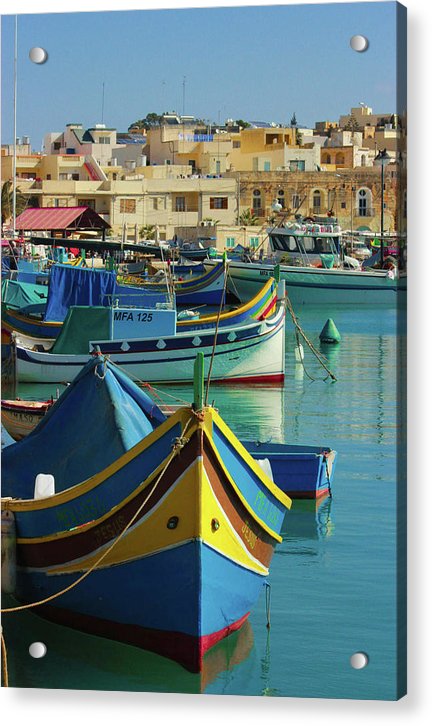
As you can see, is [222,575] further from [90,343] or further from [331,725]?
[90,343]

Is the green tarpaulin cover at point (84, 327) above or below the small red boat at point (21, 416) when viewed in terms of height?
above

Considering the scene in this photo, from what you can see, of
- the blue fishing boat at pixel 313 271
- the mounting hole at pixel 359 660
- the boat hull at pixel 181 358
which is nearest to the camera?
the mounting hole at pixel 359 660

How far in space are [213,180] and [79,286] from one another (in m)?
24.7

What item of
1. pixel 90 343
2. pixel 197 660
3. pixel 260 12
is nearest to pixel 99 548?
pixel 197 660

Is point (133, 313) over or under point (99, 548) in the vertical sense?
Answer: over

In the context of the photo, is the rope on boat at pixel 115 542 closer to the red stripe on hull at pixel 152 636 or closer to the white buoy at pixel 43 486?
the red stripe on hull at pixel 152 636

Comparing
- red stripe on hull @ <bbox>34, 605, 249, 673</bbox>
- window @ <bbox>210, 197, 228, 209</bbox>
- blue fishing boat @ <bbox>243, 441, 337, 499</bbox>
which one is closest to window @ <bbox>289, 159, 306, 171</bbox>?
window @ <bbox>210, 197, 228, 209</bbox>

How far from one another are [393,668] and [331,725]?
0.29m

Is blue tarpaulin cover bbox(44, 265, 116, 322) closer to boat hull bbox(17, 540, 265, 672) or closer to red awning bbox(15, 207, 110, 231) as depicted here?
red awning bbox(15, 207, 110, 231)

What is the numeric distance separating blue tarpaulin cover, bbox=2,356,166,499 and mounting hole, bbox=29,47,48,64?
1.58m

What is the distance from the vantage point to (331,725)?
4.51 meters

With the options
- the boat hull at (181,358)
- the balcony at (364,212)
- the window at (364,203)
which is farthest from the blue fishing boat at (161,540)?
the window at (364,203)

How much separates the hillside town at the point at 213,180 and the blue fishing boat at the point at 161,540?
1130 inches

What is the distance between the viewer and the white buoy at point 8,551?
18.6ft
